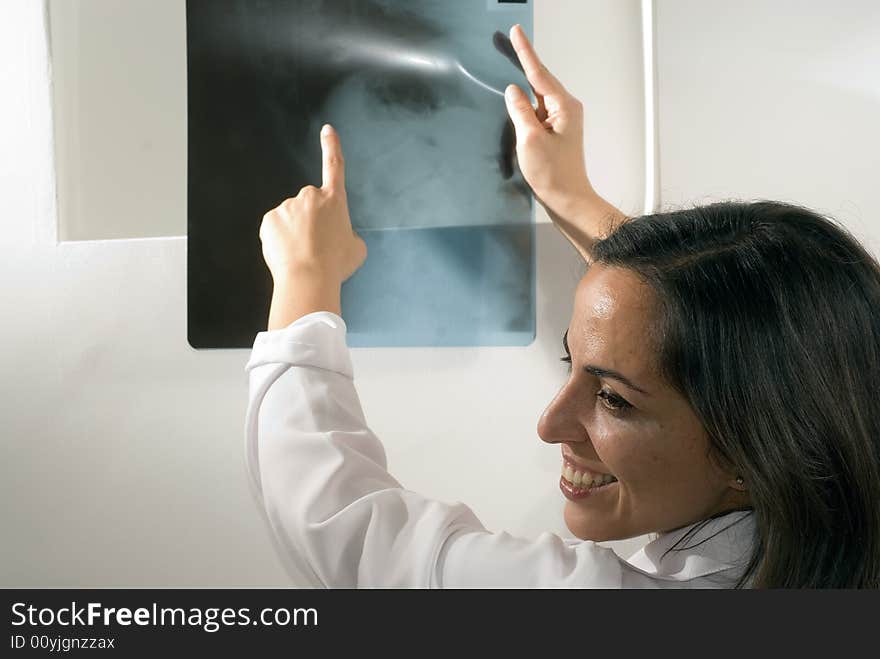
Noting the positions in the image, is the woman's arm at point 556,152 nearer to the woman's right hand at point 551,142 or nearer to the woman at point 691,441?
the woman's right hand at point 551,142

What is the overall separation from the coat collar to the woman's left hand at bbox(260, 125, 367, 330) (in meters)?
0.42

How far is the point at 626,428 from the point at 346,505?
0.85 feet

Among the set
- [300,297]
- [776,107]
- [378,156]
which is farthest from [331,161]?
[776,107]

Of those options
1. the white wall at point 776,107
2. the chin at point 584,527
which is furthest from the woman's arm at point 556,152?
the chin at point 584,527

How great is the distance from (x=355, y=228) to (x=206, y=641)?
471mm

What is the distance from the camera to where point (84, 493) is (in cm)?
104

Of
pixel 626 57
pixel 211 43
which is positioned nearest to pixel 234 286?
pixel 211 43

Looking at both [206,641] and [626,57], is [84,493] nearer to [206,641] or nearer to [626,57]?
[206,641]

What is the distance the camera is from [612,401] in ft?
2.30

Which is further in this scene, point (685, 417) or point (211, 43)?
point (211, 43)

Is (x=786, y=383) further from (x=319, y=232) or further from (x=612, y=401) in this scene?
(x=319, y=232)

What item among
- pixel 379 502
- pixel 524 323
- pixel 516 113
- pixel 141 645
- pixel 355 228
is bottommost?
pixel 141 645

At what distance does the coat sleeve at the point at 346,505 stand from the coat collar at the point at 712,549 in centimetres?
6

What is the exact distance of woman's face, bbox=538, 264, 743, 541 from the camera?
0.68 m
